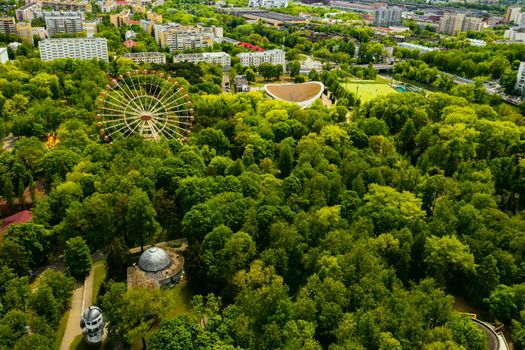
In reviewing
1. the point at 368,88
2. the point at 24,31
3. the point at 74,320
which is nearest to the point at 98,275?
the point at 74,320

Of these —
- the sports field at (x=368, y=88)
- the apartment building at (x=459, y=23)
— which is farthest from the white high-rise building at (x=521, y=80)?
the apartment building at (x=459, y=23)

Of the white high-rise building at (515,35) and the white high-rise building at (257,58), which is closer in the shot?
the white high-rise building at (257,58)

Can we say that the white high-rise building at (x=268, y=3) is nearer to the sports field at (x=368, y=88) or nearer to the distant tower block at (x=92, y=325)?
the sports field at (x=368, y=88)

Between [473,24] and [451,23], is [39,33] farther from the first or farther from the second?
[473,24]

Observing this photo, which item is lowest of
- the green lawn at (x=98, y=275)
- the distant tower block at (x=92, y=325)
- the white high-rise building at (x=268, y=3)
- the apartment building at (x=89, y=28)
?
the green lawn at (x=98, y=275)

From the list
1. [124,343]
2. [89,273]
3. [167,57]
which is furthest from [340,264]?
[167,57]

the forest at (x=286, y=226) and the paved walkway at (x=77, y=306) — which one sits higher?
the forest at (x=286, y=226)

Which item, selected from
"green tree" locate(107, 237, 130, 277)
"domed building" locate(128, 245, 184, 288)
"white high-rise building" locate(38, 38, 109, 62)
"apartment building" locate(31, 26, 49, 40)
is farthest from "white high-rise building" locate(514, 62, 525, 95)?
Answer: "apartment building" locate(31, 26, 49, 40)
